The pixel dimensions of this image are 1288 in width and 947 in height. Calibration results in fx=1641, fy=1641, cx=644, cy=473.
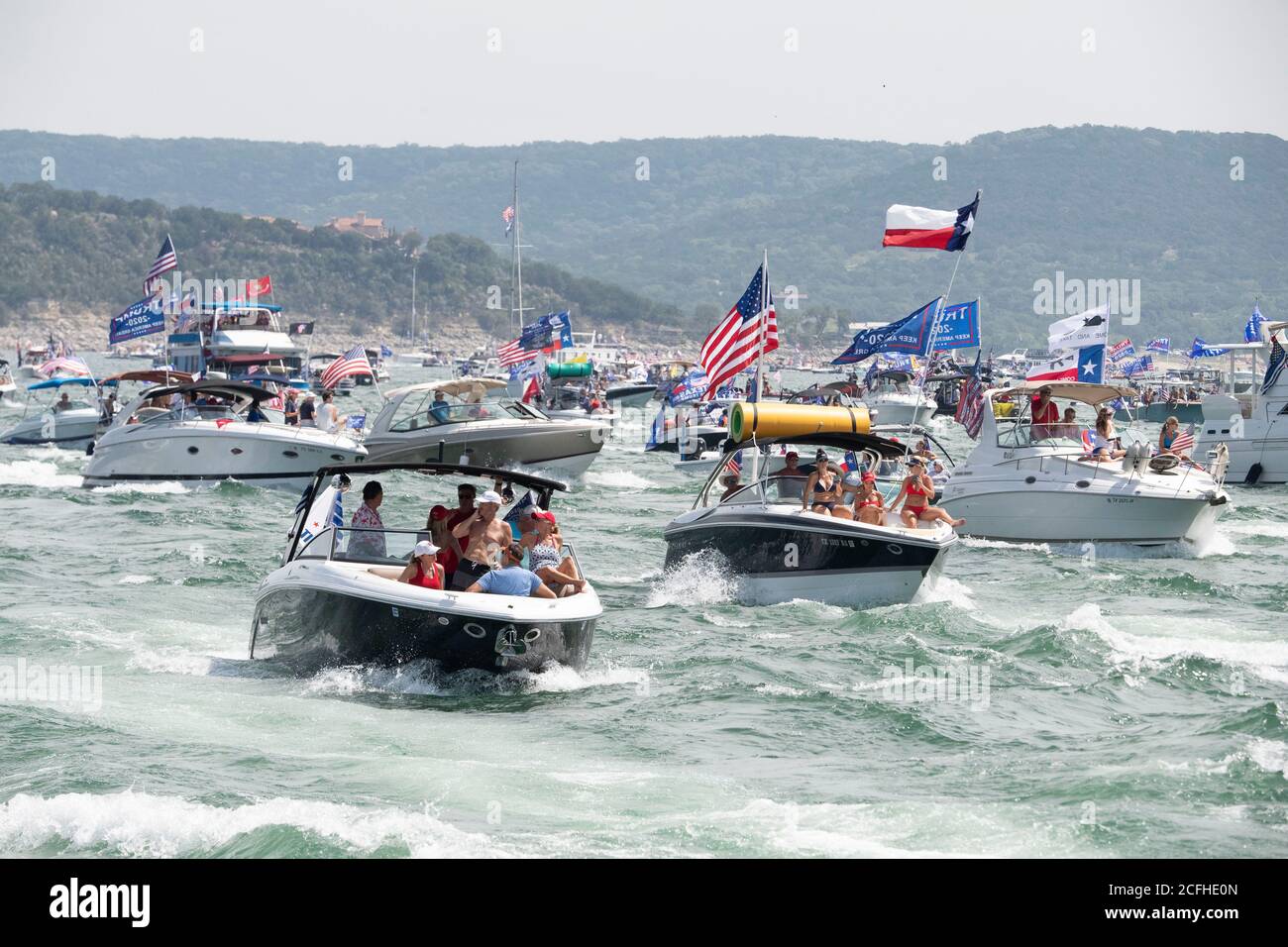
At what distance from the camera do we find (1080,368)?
3105cm

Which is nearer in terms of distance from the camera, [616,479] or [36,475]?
[36,475]

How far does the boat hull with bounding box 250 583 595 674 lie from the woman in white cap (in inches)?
17.3

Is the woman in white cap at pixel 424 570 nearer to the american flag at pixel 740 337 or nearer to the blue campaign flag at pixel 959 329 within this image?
the american flag at pixel 740 337

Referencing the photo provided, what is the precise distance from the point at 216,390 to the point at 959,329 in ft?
60.2

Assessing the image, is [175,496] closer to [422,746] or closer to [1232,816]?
[422,746]

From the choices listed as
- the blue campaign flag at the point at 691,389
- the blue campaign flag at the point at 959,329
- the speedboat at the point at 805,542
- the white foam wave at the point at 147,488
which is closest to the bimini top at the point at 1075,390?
the speedboat at the point at 805,542

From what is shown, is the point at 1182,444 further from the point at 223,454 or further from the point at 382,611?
the point at 382,611

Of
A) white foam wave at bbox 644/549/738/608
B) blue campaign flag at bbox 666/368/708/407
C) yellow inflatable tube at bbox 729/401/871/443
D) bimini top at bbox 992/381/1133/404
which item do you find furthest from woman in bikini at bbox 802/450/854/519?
blue campaign flag at bbox 666/368/708/407

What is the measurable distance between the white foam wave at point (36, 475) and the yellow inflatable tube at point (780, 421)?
65.7ft

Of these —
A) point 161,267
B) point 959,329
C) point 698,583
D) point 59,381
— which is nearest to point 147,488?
point 161,267

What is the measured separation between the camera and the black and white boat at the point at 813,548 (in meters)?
19.7
